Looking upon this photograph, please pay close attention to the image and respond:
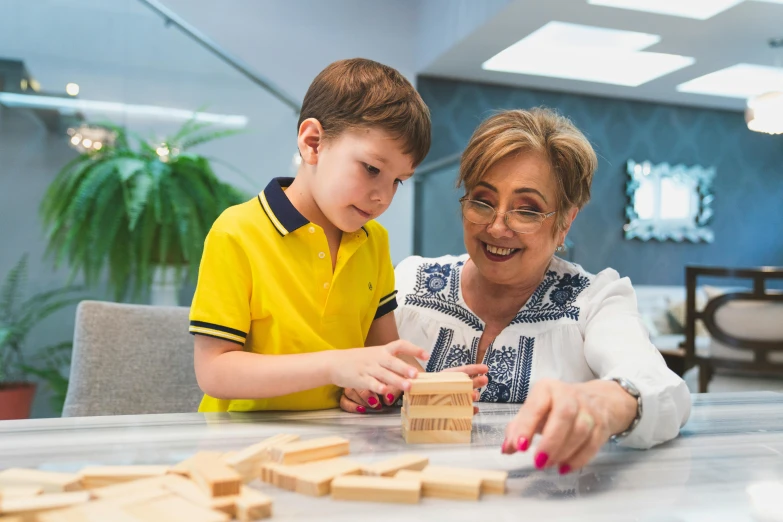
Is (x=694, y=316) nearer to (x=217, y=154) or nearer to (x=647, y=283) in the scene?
(x=217, y=154)

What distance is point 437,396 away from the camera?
0.86 metres

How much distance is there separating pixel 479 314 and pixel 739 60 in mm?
4975

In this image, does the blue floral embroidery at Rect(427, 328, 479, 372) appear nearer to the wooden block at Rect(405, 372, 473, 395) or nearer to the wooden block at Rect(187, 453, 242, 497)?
the wooden block at Rect(405, 372, 473, 395)

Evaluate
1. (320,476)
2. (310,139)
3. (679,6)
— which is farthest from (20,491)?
(679,6)

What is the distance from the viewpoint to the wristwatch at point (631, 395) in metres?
0.87

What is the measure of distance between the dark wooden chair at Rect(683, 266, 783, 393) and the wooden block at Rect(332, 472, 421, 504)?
255cm

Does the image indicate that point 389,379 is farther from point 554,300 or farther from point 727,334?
point 727,334

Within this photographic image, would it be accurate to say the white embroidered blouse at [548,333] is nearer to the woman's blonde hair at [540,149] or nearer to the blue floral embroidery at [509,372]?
the blue floral embroidery at [509,372]

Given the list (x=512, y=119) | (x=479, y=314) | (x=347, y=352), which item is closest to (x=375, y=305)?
(x=479, y=314)

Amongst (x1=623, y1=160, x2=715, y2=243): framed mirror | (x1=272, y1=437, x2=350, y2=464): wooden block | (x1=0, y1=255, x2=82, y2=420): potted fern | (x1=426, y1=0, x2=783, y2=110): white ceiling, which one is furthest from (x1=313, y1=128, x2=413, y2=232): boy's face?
(x1=623, y1=160, x2=715, y2=243): framed mirror

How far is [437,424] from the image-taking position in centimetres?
86

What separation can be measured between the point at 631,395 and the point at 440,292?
0.67 m

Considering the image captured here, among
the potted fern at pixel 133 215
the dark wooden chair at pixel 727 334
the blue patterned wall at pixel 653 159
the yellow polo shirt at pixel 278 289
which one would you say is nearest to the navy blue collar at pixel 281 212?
the yellow polo shirt at pixel 278 289

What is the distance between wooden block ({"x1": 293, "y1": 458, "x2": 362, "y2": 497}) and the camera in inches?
25.3
